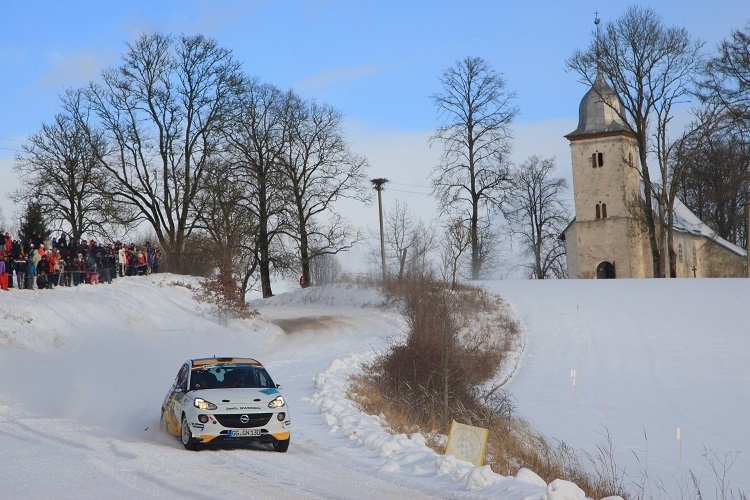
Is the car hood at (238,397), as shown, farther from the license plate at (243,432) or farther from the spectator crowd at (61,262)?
the spectator crowd at (61,262)

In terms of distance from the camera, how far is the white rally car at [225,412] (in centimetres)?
1259

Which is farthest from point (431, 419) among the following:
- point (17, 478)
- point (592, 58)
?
point (592, 58)

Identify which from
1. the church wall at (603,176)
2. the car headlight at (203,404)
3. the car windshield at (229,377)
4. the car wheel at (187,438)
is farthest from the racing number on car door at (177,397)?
the church wall at (603,176)

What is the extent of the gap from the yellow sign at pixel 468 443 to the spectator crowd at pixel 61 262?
19994 mm

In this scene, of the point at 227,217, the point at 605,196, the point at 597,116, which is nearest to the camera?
the point at 227,217

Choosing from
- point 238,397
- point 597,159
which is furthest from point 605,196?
point 238,397

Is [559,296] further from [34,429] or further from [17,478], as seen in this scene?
[17,478]

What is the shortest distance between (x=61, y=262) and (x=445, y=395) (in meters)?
18.8

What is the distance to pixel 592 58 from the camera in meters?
52.8

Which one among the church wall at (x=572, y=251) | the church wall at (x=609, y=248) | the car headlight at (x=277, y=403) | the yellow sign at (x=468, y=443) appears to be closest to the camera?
the yellow sign at (x=468, y=443)

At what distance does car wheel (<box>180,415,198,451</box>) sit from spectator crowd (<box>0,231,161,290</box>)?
17010mm

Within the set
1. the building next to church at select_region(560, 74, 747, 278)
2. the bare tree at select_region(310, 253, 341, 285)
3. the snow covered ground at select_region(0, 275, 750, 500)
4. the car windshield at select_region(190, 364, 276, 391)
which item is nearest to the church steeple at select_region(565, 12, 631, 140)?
the building next to church at select_region(560, 74, 747, 278)

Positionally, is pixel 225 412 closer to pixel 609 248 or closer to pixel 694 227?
pixel 609 248

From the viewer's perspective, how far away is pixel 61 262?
32125 mm
